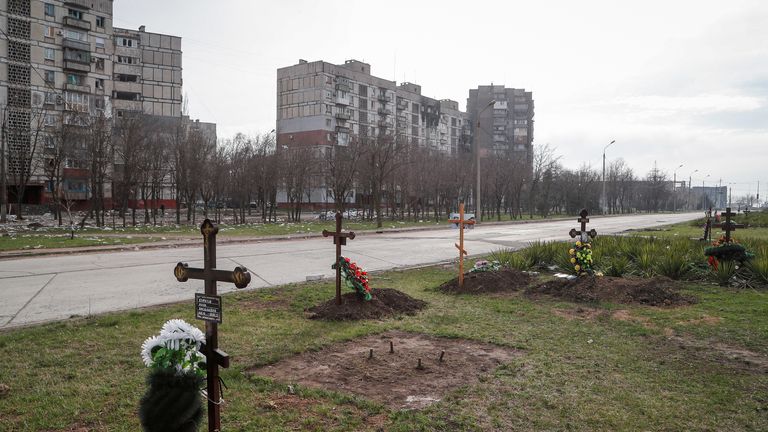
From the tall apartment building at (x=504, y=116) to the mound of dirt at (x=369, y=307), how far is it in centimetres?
12699

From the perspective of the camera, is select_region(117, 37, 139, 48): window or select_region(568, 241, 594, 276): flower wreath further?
select_region(117, 37, 139, 48): window

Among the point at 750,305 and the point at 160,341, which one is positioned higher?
the point at 160,341

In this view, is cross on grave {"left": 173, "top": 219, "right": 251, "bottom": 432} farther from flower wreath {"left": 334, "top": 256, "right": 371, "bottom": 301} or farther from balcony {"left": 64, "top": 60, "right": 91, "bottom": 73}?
balcony {"left": 64, "top": 60, "right": 91, "bottom": 73}

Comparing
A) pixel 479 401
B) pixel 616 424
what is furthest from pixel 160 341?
pixel 616 424

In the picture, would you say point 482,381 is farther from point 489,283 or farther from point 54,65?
point 54,65

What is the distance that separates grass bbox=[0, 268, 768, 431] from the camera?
13.6ft

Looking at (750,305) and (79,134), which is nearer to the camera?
(750,305)

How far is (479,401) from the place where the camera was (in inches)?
179

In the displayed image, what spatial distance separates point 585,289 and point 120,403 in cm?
799

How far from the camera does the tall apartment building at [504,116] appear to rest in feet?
440

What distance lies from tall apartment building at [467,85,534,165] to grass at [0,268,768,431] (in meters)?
128

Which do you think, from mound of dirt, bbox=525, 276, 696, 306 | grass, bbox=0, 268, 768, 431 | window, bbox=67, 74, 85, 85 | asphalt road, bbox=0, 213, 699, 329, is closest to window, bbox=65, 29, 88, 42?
window, bbox=67, 74, 85, 85

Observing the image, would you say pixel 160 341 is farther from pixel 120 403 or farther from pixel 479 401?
pixel 479 401

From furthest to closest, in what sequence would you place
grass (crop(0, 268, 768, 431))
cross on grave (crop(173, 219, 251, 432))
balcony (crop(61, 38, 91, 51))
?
balcony (crop(61, 38, 91, 51)) < grass (crop(0, 268, 768, 431)) < cross on grave (crop(173, 219, 251, 432))
